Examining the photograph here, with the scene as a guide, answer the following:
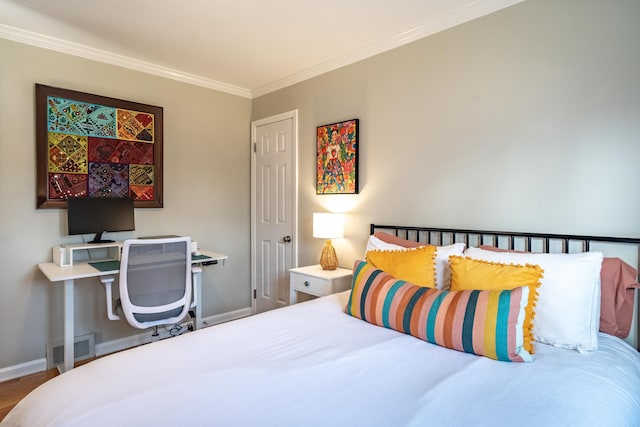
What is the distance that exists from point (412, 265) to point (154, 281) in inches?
67.9

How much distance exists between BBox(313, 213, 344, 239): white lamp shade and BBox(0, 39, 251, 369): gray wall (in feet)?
4.39

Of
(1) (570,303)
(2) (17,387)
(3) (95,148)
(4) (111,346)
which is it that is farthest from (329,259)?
(2) (17,387)

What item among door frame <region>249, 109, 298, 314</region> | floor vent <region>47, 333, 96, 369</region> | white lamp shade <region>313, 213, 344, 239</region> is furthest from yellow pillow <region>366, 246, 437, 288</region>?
floor vent <region>47, 333, 96, 369</region>

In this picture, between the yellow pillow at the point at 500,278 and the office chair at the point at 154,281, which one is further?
the office chair at the point at 154,281

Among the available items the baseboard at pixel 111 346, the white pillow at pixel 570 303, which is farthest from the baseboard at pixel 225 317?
the white pillow at pixel 570 303

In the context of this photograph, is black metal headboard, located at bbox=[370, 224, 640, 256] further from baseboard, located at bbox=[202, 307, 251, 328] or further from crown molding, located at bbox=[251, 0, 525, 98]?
baseboard, located at bbox=[202, 307, 251, 328]

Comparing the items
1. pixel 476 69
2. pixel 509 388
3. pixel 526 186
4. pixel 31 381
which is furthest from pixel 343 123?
pixel 31 381

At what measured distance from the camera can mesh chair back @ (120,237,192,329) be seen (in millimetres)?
2338

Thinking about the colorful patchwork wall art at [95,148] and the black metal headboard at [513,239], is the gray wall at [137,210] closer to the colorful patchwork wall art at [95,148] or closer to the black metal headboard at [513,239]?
the colorful patchwork wall art at [95,148]

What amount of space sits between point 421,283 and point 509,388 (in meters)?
0.77

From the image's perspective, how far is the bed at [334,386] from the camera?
1042 millimetres

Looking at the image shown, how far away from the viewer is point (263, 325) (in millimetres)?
1812

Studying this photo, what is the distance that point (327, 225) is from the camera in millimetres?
2928

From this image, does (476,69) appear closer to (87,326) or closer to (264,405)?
(264,405)
